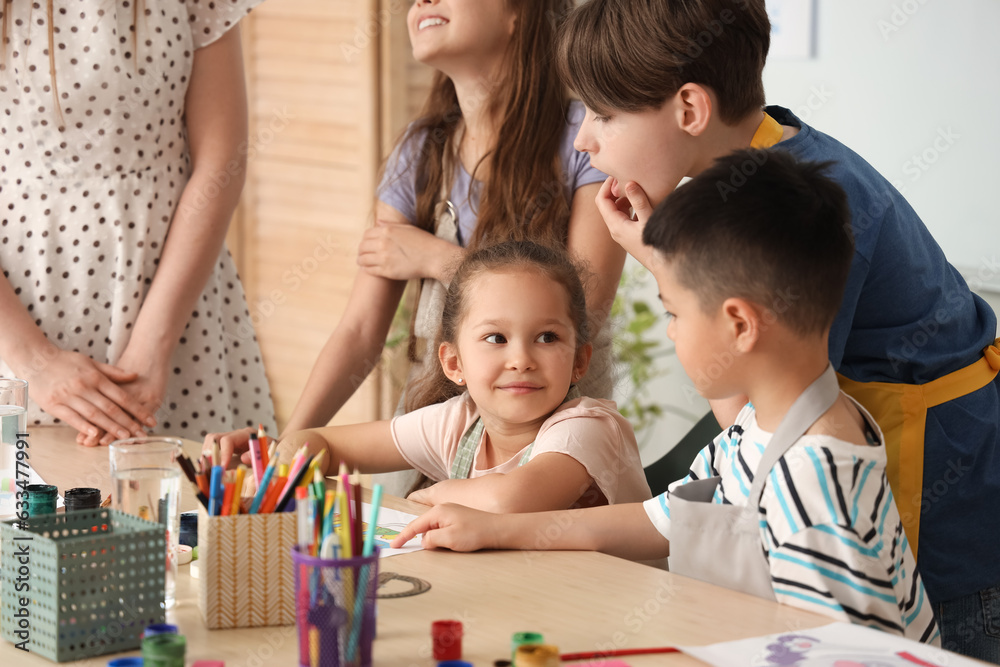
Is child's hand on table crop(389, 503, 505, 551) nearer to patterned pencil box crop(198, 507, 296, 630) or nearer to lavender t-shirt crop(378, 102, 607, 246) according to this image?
patterned pencil box crop(198, 507, 296, 630)

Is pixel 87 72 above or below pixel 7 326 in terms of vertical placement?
above

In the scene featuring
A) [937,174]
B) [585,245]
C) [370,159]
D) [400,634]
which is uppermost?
[370,159]

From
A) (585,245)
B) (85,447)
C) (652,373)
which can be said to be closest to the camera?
(85,447)

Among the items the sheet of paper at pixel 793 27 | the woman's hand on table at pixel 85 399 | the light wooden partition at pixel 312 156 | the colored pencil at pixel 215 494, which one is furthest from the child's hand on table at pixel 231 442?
the light wooden partition at pixel 312 156

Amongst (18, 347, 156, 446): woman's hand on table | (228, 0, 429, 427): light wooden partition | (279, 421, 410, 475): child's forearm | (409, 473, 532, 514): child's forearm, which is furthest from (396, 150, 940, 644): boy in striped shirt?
(228, 0, 429, 427): light wooden partition

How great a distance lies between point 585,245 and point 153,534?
103 cm

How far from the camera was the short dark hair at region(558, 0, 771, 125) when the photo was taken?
4.43 ft

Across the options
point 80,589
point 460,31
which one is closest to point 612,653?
point 80,589

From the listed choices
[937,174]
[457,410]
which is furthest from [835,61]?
[457,410]

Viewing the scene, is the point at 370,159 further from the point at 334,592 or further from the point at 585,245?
the point at 334,592

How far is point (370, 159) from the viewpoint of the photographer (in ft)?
12.0

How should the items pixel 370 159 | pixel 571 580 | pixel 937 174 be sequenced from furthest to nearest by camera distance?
pixel 370 159 < pixel 937 174 < pixel 571 580

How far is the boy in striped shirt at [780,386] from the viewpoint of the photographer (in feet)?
3.23

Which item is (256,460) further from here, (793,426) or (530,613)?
(793,426)
